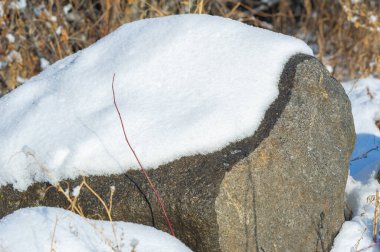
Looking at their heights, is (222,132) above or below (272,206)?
above

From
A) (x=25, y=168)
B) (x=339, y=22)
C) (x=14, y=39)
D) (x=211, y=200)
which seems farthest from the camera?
(x=339, y=22)

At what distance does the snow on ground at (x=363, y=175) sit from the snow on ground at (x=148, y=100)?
710mm

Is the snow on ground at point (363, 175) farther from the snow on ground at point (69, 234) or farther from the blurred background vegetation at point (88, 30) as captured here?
the snow on ground at point (69, 234)

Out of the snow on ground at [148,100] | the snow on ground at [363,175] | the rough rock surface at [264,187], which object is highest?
the snow on ground at [148,100]

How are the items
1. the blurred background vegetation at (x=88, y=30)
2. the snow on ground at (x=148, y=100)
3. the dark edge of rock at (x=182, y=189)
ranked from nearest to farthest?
the dark edge of rock at (x=182, y=189), the snow on ground at (x=148, y=100), the blurred background vegetation at (x=88, y=30)

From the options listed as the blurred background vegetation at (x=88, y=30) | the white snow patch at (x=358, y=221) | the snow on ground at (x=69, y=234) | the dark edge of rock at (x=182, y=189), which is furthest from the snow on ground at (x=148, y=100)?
the blurred background vegetation at (x=88, y=30)

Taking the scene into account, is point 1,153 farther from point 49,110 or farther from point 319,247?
point 319,247

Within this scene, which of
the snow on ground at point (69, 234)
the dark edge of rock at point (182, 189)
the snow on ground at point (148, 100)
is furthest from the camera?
the snow on ground at point (148, 100)

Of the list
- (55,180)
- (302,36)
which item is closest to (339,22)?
(302,36)

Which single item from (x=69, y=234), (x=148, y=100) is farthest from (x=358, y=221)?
(x=69, y=234)

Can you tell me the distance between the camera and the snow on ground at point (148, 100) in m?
2.59

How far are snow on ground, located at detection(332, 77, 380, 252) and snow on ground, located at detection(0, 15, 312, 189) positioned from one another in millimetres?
710

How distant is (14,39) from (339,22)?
118 inches

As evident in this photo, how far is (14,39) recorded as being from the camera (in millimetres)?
5051
